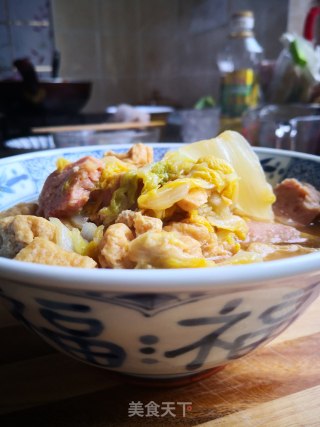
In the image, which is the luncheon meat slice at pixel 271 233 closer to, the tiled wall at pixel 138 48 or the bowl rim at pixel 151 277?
the bowl rim at pixel 151 277

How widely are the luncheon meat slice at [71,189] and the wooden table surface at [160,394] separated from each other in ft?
0.65

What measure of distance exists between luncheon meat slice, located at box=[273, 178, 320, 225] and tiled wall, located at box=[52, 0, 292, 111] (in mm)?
2515

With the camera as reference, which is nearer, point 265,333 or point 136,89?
point 265,333

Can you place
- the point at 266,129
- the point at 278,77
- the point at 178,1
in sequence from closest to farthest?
the point at 266,129
the point at 278,77
the point at 178,1

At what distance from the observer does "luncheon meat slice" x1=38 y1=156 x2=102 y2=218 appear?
63 centimetres

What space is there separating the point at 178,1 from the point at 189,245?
11.1ft

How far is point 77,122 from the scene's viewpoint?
1.96 meters

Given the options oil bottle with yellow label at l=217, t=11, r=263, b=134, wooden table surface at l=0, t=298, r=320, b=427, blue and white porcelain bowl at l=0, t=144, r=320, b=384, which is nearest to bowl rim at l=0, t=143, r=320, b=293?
blue and white porcelain bowl at l=0, t=144, r=320, b=384

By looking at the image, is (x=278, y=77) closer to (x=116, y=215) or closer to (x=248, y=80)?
(x=248, y=80)

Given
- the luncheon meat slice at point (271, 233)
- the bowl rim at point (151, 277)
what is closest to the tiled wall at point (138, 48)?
the luncheon meat slice at point (271, 233)

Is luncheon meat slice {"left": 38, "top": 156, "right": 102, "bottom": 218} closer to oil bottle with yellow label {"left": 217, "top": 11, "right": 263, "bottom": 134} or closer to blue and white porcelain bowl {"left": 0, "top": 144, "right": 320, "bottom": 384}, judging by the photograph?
blue and white porcelain bowl {"left": 0, "top": 144, "right": 320, "bottom": 384}

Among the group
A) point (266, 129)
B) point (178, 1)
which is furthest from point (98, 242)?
point (178, 1)

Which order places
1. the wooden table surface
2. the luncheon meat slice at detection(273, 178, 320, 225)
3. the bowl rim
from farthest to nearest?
the luncheon meat slice at detection(273, 178, 320, 225), the wooden table surface, the bowl rim

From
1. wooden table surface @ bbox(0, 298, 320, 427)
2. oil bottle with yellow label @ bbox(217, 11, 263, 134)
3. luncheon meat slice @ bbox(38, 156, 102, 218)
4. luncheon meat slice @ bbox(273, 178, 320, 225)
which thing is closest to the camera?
wooden table surface @ bbox(0, 298, 320, 427)
